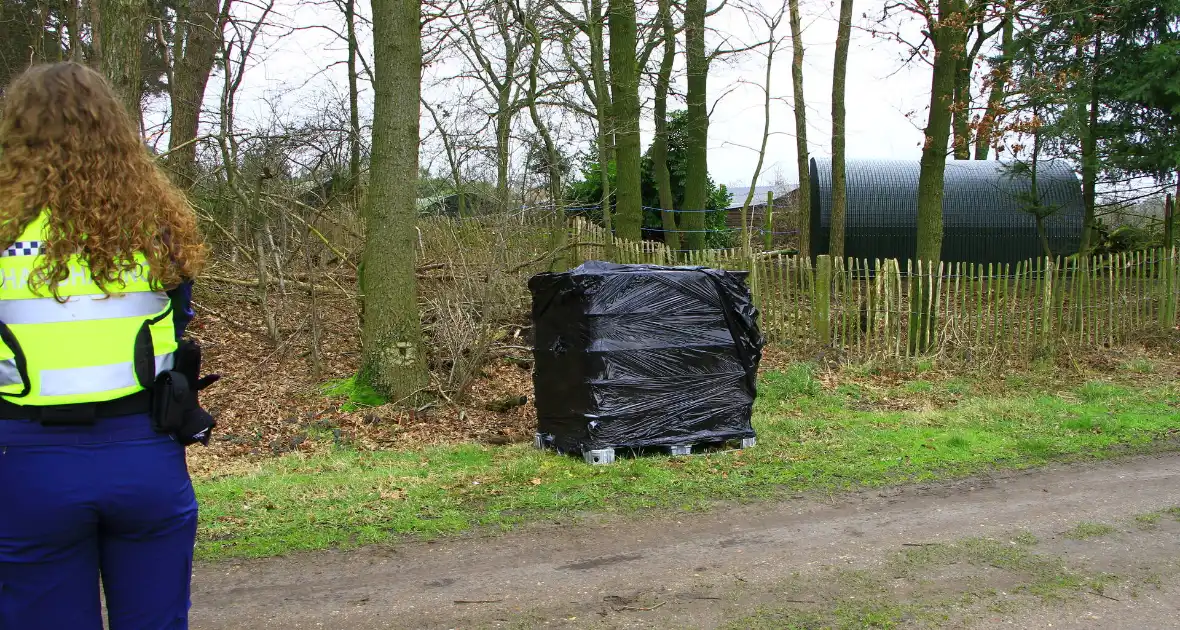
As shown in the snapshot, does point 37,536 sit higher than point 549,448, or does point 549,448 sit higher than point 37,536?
point 37,536

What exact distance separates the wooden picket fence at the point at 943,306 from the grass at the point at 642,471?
234cm

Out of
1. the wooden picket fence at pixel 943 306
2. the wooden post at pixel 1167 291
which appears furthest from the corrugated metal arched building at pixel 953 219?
the wooden picket fence at pixel 943 306

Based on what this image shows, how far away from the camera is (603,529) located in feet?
17.3

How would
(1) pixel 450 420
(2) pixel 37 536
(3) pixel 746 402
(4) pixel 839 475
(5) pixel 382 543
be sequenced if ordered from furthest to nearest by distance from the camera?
(1) pixel 450 420 → (3) pixel 746 402 → (4) pixel 839 475 → (5) pixel 382 543 → (2) pixel 37 536

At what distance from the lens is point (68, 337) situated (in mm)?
A: 2146

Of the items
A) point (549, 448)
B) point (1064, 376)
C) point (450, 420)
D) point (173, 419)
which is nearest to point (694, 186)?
point (1064, 376)

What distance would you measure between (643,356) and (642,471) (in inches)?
37.5

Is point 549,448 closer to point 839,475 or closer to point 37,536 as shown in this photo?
point 839,475

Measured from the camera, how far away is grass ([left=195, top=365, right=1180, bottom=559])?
17.9 feet

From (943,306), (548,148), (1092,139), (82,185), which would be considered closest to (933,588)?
(82,185)

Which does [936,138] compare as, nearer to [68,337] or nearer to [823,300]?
[823,300]

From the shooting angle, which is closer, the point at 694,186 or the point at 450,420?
the point at 450,420

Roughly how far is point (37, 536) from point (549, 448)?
5530 millimetres

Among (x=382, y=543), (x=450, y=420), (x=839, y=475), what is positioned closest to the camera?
(x=382, y=543)
